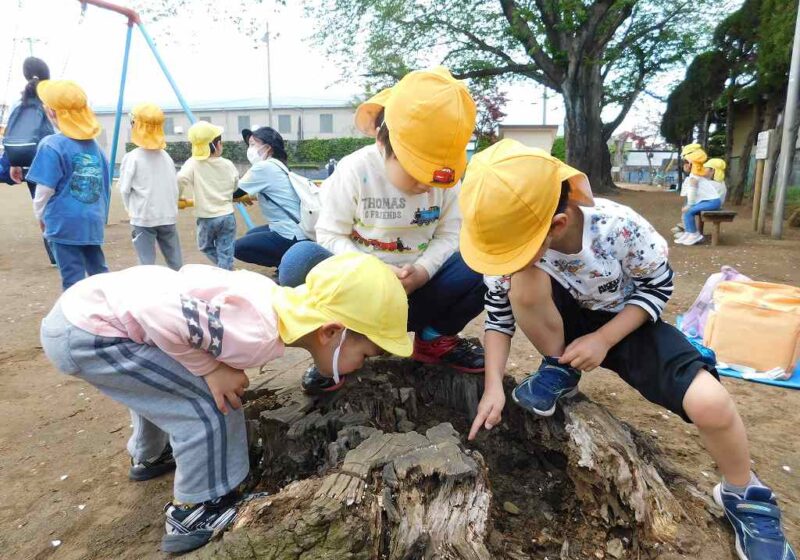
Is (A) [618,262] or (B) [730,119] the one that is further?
(B) [730,119]

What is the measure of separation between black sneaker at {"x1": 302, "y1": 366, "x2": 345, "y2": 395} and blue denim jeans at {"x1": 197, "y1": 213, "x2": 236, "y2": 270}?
3215mm

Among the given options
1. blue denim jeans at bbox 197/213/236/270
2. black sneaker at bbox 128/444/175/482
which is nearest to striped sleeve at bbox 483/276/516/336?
black sneaker at bbox 128/444/175/482

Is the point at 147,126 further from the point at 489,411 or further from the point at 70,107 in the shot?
the point at 489,411

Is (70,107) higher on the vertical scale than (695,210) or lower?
higher

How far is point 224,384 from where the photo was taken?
1.65m

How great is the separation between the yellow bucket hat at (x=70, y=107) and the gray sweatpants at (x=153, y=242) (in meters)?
0.96

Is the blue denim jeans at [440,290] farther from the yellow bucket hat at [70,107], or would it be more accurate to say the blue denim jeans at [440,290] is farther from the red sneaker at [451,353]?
the yellow bucket hat at [70,107]

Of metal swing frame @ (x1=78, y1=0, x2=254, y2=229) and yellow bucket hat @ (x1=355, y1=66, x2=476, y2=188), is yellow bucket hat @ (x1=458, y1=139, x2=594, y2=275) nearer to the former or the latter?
yellow bucket hat @ (x1=355, y1=66, x2=476, y2=188)

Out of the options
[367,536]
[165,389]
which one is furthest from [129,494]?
[367,536]

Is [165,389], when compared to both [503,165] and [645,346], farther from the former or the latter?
[645,346]

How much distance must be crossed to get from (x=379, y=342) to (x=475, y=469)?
0.42m

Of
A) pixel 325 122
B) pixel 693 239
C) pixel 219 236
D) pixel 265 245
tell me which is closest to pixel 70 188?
pixel 265 245

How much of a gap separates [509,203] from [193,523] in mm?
1243

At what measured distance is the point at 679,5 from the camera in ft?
42.7
